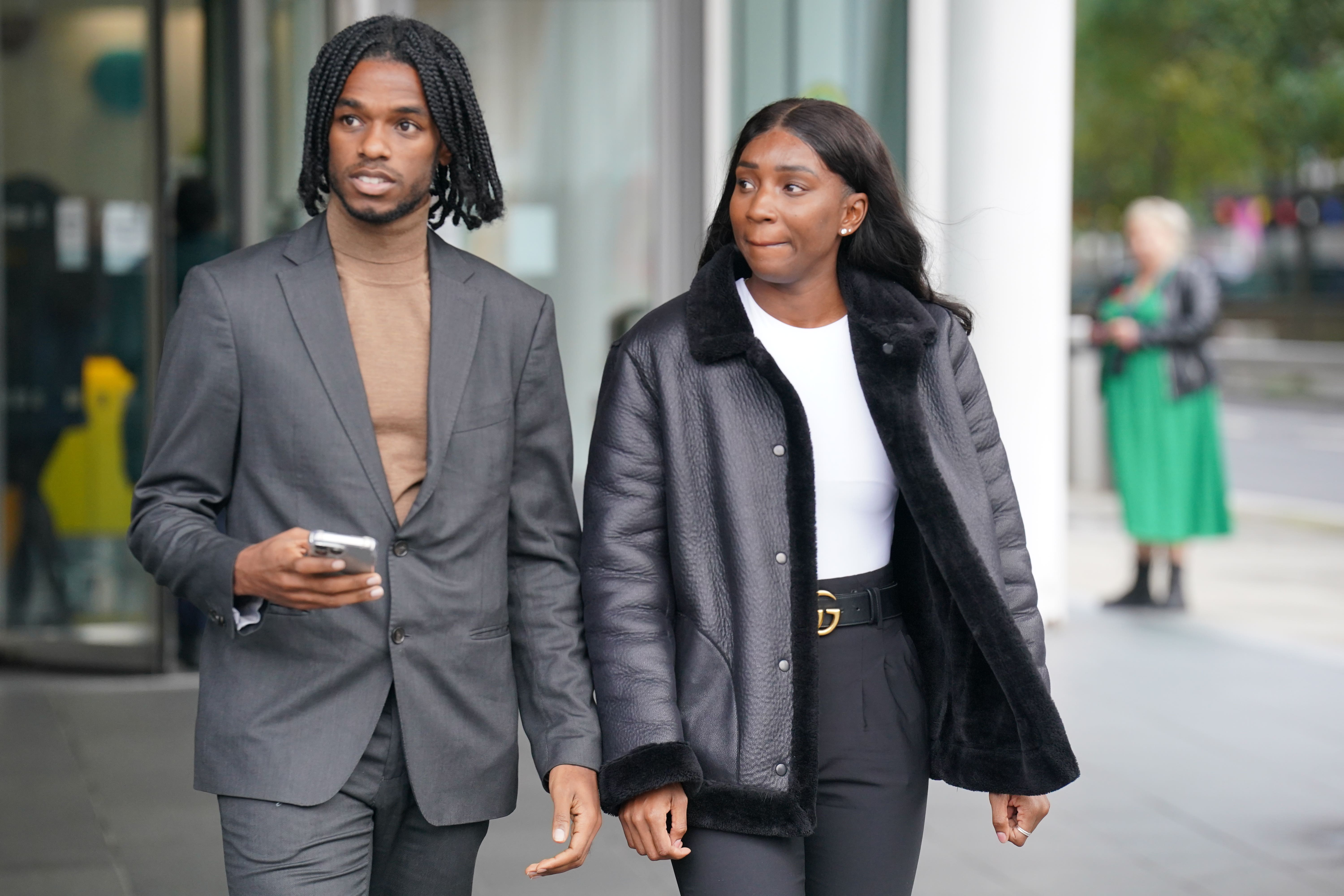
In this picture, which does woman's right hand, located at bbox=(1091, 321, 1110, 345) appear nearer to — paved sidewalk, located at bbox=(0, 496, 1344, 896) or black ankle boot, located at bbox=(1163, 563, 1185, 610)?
black ankle boot, located at bbox=(1163, 563, 1185, 610)

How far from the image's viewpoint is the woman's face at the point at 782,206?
282 centimetres

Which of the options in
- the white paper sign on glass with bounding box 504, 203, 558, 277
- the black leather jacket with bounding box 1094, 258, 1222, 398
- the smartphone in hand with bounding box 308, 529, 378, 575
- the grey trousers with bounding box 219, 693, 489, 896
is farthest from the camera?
the black leather jacket with bounding box 1094, 258, 1222, 398

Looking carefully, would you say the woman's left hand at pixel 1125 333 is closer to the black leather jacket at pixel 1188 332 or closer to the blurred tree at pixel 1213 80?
the black leather jacket at pixel 1188 332

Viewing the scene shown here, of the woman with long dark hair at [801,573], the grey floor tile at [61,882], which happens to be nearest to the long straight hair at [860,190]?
the woman with long dark hair at [801,573]

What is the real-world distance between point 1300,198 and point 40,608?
35.6 metres

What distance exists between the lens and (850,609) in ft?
9.29

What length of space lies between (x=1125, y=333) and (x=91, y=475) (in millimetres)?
5539

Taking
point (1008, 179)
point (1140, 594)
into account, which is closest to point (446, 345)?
point (1008, 179)

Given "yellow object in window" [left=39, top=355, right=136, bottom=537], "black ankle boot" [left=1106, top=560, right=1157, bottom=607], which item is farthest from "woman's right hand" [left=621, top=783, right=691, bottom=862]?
"black ankle boot" [left=1106, top=560, right=1157, bottom=607]

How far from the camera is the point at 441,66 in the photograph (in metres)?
2.74

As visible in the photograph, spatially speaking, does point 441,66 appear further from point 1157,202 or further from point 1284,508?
point 1284,508

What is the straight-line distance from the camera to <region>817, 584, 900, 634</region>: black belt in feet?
9.25

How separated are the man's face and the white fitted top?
62cm

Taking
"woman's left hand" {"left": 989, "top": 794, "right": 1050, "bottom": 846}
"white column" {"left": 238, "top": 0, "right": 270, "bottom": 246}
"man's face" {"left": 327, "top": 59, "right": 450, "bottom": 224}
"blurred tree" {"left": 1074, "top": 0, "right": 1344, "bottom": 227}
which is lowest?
"woman's left hand" {"left": 989, "top": 794, "right": 1050, "bottom": 846}
